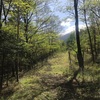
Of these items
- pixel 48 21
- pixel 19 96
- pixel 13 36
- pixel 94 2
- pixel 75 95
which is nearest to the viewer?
pixel 75 95

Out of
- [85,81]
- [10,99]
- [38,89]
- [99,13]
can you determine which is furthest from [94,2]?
[10,99]

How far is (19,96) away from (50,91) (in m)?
1.79

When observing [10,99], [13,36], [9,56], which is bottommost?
[10,99]

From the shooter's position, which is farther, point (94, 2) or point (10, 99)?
point (94, 2)

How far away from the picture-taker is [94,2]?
→ 23.5 m

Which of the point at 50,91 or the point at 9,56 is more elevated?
the point at 9,56

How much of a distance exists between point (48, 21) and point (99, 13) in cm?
712

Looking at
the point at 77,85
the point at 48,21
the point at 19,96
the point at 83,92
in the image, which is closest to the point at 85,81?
A: the point at 77,85

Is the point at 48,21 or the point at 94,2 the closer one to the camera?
the point at 94,2

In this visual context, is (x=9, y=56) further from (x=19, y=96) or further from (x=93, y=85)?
(x=93, y=85)

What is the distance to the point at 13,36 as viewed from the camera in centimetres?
1412

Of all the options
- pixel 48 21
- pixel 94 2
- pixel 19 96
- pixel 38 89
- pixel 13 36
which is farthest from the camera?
pixel 48 21

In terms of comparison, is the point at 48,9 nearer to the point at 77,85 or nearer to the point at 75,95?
the point at 77,85

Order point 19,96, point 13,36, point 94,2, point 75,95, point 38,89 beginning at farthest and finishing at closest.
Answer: point 94,2 < point 13,36 < point 38,89 < point 19,96 < point 75,95
